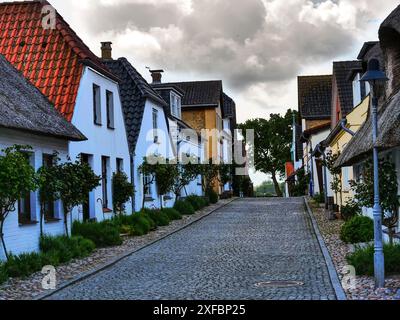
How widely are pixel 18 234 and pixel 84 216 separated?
6.29 metres

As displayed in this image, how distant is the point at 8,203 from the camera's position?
43.6ft

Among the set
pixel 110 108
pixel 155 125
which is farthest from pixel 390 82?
pixel 155 125

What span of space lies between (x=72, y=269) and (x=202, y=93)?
38510mm

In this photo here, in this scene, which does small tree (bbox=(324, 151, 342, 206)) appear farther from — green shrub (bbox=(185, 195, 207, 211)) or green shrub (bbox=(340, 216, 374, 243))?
green shrub (bbox=(340, 216, 374, 243))

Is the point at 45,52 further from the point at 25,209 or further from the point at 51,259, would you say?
the point at 51,259

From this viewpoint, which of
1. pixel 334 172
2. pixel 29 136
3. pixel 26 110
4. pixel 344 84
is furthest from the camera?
pixel 344 84

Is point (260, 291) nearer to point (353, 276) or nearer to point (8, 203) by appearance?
point (353, 276)

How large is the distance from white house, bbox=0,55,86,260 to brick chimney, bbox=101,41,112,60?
14.4 meters

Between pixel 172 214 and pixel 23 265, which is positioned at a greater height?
pixel 172 214

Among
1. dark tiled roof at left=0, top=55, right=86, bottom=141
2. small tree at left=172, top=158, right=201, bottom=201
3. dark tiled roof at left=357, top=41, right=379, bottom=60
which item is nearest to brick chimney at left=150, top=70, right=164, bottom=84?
small tree at left=172, top=158, right=201, bottom=201

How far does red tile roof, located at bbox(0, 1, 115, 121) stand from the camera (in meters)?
20.6

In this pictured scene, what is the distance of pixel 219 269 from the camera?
45.8ft

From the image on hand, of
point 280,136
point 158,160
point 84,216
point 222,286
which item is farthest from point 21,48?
point 280,136
